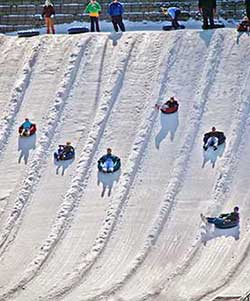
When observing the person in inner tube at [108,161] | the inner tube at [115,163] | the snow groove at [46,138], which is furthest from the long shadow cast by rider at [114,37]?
the inner tube at [115,163]

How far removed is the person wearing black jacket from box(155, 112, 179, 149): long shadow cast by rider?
12.8 ft

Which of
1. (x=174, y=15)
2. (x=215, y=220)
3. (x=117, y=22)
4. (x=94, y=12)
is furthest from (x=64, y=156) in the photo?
(x=174, y=15)

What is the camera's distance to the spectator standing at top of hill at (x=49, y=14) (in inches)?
1141

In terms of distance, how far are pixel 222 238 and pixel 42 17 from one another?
11.8m

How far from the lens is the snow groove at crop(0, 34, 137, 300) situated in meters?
20.8

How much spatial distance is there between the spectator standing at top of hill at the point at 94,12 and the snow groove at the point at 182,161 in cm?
382

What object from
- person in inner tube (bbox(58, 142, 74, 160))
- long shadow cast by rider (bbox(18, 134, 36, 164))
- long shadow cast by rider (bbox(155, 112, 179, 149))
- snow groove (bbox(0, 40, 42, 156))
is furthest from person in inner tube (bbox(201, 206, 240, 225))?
snow groove (bbox(0, 40, 42, 156))

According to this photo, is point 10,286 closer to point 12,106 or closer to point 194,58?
point 12,106

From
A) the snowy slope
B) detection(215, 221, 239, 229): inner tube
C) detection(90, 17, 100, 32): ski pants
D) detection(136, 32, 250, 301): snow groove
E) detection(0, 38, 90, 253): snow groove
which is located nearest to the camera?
detection(136, 32, 250, 301): snow groove

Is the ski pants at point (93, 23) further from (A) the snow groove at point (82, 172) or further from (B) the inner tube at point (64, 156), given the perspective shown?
(B) the inner tube at point (64, 156)

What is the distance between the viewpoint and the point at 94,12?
94.2ft

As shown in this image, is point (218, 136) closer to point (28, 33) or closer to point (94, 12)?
point (94, 12)

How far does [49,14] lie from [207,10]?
16.2 ft

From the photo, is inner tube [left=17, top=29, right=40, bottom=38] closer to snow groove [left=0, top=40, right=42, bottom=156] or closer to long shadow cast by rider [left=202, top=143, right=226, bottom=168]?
snow groove [left=0, top=40, right=42, bottom=156]
